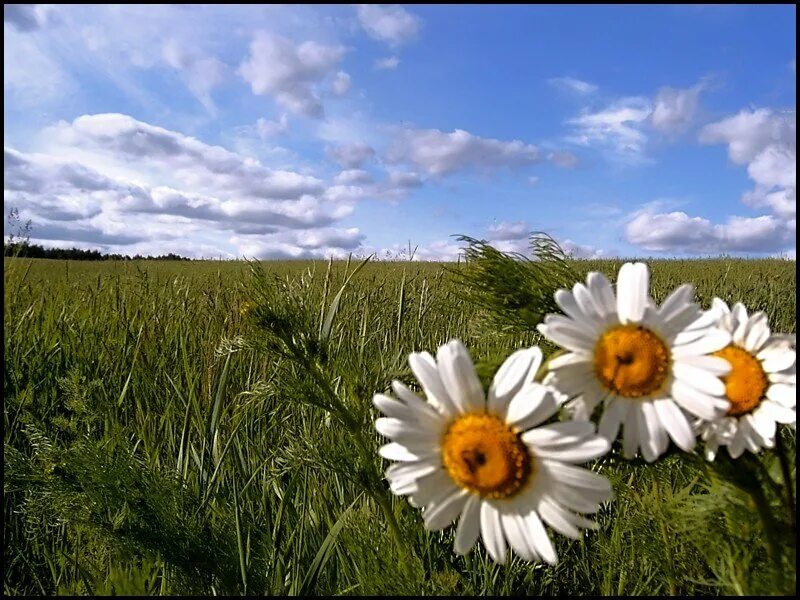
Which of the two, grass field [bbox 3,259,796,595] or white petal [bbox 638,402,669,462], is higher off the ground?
white petal [bbox 638,402,669,462]

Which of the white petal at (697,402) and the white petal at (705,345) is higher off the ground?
the white petal at (705,345)

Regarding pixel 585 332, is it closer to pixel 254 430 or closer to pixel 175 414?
pixel 254 430

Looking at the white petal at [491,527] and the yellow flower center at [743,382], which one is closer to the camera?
the white petal at [491,527]

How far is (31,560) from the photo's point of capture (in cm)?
179

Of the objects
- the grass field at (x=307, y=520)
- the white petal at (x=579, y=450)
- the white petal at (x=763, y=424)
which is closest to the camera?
the white petal at (x=579, y=450)

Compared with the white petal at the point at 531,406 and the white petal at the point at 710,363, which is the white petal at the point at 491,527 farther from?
the white petal at the point at 710,363

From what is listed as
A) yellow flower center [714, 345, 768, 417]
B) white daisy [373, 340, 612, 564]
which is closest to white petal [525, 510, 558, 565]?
white daisy [373, 340, 612, 564]

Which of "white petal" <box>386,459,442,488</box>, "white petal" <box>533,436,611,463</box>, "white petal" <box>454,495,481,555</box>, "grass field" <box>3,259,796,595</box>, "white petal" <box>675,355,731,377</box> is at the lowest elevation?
"grass field" <box>3,259,796,595</box>

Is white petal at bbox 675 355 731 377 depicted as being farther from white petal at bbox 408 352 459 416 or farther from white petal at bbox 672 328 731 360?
white petal at bbox 408 352 459 416

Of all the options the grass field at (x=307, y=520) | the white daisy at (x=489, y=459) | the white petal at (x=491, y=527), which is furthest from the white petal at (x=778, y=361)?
the white petal at (x=491, y=527)

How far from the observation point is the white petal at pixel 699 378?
721 millimetres

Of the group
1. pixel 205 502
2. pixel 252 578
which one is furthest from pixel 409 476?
pixel 205 502

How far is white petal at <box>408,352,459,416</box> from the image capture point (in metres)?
0.77

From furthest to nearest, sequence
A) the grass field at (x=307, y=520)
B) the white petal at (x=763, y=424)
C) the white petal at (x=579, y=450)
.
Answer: the grass field at (x=307, y=520), the white petal at (x=763, y=424), the white petal at (x=579, y=450)
